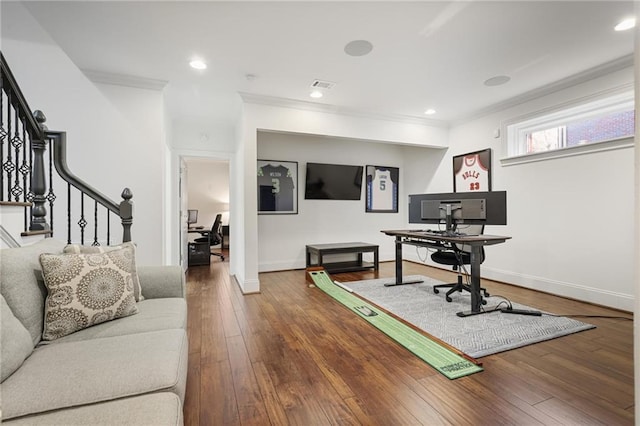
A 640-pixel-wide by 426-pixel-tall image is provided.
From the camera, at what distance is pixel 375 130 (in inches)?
180

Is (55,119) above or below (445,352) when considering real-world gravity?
above

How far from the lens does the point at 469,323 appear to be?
2643mm

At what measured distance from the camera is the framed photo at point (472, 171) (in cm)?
443

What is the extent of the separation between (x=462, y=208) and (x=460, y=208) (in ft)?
0.08

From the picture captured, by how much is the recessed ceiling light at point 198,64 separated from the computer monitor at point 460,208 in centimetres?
286

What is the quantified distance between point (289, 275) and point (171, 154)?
2.66 metres

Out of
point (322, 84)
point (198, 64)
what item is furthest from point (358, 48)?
point (198, 64)

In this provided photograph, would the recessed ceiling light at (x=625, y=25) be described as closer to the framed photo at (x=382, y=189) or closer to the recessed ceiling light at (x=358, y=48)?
the recessed ceiling light at (x=358, y=48)

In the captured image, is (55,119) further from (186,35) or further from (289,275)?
(289,275)

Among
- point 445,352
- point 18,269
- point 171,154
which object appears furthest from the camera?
point 171,154

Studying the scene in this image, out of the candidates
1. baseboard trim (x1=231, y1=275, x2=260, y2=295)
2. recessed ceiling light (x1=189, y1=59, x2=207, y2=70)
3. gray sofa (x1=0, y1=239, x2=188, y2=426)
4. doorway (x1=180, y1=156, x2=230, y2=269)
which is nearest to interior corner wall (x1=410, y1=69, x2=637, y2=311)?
baseboard trim (x1=231, y1=275, x2=260, y2=295)

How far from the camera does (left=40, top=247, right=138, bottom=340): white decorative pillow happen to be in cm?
138

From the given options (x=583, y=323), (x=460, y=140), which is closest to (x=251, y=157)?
(x=460, y=140)

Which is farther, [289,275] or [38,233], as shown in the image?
[289,275]
